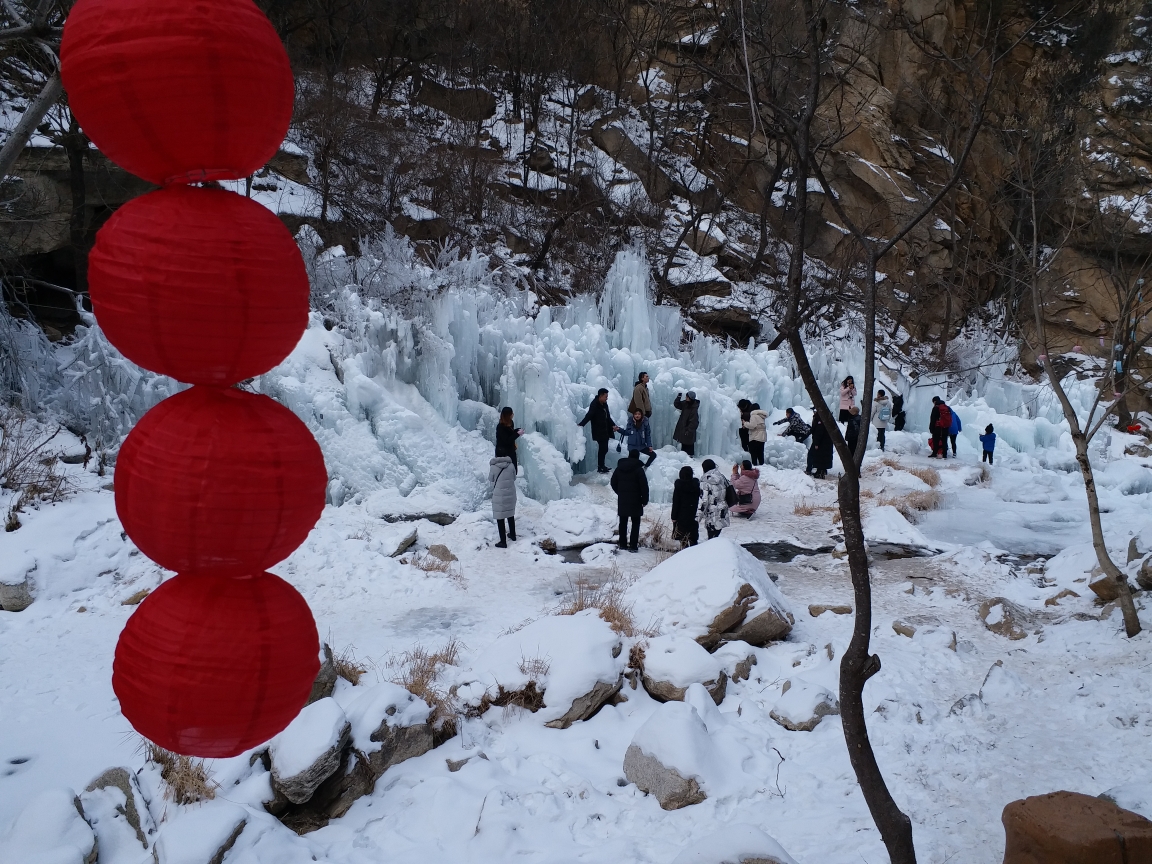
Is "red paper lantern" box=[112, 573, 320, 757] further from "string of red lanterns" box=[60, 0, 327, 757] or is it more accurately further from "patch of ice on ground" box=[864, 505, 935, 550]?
"patch of ice on ground" box=[864, 505, 935, 550]

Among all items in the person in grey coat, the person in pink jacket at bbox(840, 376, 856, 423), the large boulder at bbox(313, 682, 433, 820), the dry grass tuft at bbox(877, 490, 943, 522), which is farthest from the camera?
the person in pink jacket at bbox(840, 376, 856, 423)

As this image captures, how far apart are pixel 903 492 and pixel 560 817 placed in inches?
341

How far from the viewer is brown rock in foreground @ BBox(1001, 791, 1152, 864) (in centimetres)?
246

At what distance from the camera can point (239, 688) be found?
1404 millimetres

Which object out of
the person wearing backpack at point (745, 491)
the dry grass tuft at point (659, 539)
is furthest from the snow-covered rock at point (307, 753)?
the person wearing backpack at point (745, 491)

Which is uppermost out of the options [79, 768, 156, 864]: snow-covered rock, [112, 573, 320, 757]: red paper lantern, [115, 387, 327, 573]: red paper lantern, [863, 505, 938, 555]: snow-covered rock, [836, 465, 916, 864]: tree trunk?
[115, 387, 327, 573]: red paper lantern

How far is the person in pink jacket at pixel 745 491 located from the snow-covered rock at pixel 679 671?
464cm

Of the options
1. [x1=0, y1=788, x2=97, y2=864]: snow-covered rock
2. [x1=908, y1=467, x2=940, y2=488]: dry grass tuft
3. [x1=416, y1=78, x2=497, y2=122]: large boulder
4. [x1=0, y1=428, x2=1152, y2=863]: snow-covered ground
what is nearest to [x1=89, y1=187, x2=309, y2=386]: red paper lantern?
[x1=0, y1=428, x2=1152, y2=863]: snow-covered ground

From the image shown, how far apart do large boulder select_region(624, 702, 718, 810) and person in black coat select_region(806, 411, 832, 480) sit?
7727 millimetres

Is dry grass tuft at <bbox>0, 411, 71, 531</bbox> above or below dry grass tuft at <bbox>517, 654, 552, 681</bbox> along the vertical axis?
above

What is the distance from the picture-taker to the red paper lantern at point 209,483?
1334mm

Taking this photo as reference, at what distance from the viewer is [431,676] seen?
507 cm

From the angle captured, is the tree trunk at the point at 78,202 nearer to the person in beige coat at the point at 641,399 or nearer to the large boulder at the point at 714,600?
the person in beige coat at the point at 641,399

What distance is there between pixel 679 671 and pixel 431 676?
171 cm
